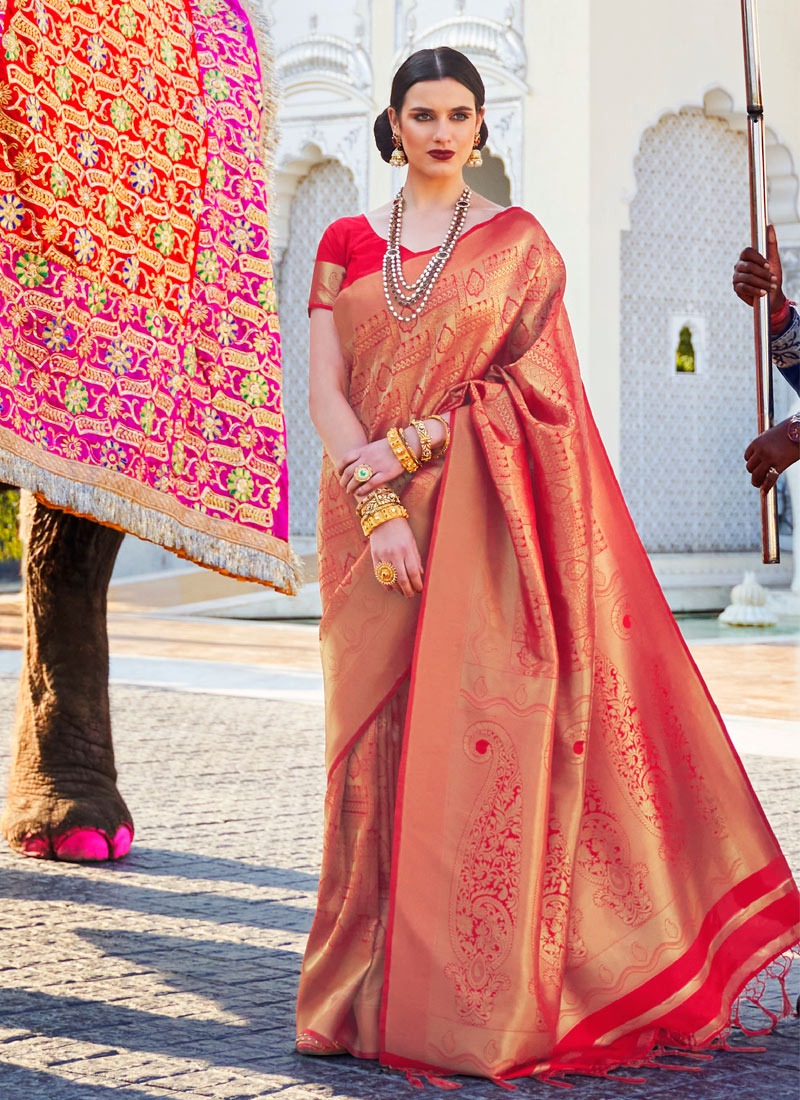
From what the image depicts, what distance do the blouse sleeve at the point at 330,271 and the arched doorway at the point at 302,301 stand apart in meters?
10.3

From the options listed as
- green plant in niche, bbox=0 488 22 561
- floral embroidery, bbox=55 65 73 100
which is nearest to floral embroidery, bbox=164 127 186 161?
floral embroidery, bbox=55 65 73 100

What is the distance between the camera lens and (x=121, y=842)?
4.00m

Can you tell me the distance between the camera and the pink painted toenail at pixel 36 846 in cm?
394

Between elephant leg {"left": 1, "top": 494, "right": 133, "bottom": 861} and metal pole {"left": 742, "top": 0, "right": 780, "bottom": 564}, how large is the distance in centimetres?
163

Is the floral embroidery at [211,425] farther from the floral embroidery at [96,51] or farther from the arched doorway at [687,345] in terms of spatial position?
the arched doorway at [687,345]

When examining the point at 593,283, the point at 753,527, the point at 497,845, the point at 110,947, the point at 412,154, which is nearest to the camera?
the point at 497,845

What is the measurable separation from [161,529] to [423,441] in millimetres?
529

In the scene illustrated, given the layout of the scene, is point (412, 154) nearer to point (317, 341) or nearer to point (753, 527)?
point (317, 341)

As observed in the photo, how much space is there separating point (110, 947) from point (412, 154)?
1525mm

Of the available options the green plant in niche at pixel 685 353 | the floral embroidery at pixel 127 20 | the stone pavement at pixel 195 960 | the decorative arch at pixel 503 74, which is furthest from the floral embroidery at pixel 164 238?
the green plant in niche at pixel 685 353

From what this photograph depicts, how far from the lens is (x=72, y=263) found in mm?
2805

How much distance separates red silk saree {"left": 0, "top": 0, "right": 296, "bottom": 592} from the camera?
2.72 meters

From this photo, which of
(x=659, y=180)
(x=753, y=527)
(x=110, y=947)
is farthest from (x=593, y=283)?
(x=110, y=947)

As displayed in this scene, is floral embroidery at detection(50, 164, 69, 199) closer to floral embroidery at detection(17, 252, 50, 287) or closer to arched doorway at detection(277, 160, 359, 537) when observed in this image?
floral embroidery at detection(17, 252, 50, 287)
